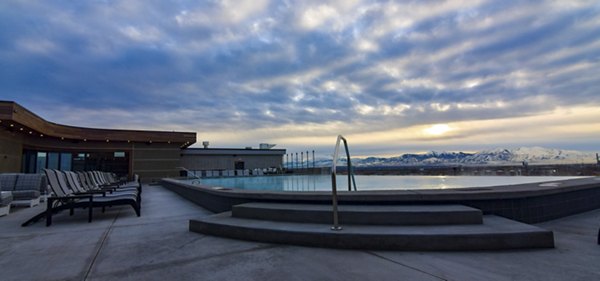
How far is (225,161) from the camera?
89.5 feet

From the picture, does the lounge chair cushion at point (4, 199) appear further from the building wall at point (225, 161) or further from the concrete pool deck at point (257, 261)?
the building wall at point (225, 161)

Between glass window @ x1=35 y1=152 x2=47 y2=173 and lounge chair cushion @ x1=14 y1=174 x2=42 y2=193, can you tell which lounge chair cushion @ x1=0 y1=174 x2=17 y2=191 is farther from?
glass window @ x1=35 y1=152 x2=47 y2=173

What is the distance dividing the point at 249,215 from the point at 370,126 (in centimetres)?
1192

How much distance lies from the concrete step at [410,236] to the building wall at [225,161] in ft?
80.8

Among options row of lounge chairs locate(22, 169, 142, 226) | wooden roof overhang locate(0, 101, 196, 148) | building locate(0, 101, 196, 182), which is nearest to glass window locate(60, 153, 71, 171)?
building locate(0, 101, 196, 182)

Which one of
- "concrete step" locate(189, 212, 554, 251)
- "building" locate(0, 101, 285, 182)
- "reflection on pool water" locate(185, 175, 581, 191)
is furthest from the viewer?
"building" locate(0, 101, 285, 182)

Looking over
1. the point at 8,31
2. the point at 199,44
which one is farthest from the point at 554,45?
the point at 8,31

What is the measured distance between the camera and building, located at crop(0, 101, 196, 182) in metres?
14.0

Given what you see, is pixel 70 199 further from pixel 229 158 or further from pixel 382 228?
pixel 229 158

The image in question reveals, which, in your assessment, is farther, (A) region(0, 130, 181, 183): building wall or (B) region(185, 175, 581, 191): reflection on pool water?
(A) region(0, 130, 181, 183): building wall

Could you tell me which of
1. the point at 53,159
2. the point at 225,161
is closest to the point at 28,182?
the point at 53,159

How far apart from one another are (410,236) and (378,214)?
1.66 feet

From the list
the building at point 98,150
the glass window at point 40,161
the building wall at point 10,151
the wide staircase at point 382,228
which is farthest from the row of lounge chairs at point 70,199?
the glass window at point 40,161

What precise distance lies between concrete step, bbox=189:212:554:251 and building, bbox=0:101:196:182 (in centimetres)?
1603
